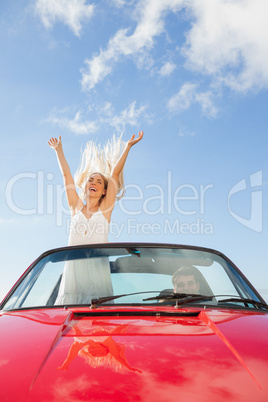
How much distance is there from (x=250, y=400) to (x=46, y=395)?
60cm

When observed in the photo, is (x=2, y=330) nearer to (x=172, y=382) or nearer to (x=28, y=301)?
(x=28, y=301)

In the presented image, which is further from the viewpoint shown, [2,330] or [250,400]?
[2,330]

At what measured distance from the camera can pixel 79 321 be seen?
1.85 m

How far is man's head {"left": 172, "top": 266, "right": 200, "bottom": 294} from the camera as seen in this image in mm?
2668

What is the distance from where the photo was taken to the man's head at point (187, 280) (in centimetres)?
267

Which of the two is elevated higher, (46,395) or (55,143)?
(55,143)

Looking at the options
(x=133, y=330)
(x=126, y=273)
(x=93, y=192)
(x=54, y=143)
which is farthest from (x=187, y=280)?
(x=54, y=143)

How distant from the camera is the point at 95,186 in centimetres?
498

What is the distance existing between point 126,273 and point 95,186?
220 cm

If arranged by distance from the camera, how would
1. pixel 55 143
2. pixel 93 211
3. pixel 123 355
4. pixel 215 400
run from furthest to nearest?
pixel 55 143 < pixel 93 211 < pixel 123 355 < pixel 215 400

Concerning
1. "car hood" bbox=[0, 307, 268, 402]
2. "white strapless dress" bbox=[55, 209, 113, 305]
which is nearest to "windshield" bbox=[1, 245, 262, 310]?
"white strapless dress" bbox=[55, 209, 113, 305]

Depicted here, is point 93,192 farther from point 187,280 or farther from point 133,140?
point 187,280

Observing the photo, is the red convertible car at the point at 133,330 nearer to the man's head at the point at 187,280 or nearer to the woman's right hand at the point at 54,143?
the man's head at the point at 187,280

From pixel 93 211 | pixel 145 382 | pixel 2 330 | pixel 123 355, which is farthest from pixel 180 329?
pixel 93 211
